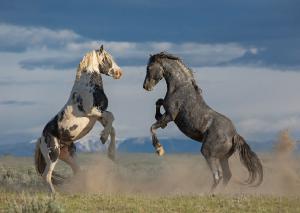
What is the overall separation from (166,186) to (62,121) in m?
3.97

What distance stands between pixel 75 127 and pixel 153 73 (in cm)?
215

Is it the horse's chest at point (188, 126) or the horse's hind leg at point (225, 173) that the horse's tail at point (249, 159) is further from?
the horse's chest at point (188, 126)

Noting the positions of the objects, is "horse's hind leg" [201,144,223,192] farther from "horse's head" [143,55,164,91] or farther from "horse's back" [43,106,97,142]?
"horse's back" [43,106,97,142]

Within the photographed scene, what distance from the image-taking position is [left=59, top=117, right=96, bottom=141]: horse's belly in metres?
18.1

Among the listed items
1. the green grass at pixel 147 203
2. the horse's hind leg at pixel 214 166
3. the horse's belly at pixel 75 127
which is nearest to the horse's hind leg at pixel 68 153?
the horse's belly at pixel 75 127

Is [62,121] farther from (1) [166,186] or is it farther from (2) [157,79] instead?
(1) [166,186]

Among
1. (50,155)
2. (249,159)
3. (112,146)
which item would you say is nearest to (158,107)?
(112,146)

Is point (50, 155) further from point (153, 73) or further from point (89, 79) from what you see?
point (153, 73)

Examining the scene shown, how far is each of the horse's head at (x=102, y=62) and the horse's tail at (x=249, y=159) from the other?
324 centimetres

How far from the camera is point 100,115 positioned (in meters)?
18.0

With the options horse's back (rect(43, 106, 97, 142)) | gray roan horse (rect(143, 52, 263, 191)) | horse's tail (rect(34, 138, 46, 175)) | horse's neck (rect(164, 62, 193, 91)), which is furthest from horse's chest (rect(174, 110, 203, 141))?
horse's tail (rect(34, 138, 46, 175))

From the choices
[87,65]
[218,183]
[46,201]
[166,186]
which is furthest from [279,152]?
[46,201]

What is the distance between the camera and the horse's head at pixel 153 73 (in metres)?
18.4

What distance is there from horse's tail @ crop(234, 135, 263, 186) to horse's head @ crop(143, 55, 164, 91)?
224cm
